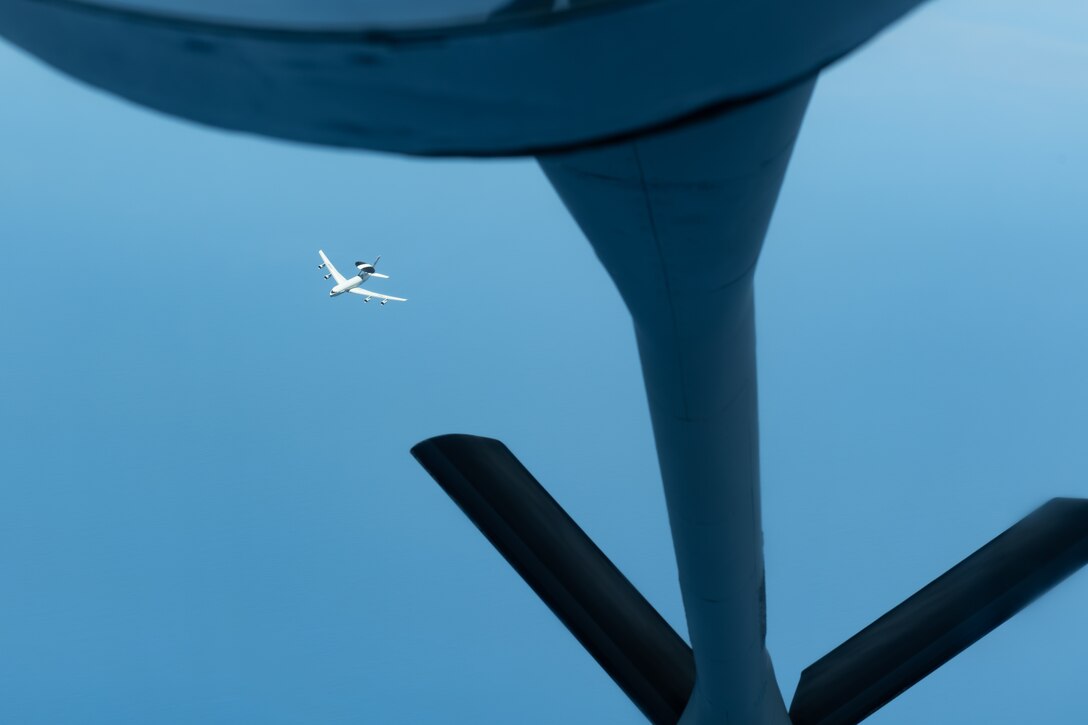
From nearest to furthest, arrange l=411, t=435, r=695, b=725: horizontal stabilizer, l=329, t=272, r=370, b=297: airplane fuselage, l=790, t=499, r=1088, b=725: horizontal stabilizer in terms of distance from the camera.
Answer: l=790, t=499, r=1088, b=725: horizontal stabilizer, l=411, t=435, r=695, b=725: horizontal stabilizer, l=329, t=272, r=370, b=297: airplane fuselage

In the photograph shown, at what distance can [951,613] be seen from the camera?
7.25 meters

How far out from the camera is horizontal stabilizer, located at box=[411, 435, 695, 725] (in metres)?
7.76

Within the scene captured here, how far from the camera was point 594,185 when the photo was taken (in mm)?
3141

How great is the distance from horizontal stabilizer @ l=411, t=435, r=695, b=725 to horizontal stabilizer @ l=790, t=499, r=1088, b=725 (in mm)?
1503

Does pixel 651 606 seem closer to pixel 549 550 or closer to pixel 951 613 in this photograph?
pixel 549 550

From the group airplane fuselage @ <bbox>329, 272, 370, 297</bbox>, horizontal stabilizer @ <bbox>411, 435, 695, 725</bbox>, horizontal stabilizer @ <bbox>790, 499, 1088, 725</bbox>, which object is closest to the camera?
horizontal stabilizer @ <bbox>790, 499, 1088, 725</bbox>

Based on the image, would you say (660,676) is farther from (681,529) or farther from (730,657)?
(681,529)

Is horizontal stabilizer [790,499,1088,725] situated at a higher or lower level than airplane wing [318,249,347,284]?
lower

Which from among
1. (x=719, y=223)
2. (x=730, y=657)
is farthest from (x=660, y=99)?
(x=730, y=657)

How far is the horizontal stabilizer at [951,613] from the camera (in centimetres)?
704

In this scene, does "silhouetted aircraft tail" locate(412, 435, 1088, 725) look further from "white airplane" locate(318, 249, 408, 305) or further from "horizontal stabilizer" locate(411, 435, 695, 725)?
"white airplane" locate(318, 249, 408, 305)

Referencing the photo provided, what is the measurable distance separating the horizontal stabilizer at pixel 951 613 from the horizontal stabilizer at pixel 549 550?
4.93 ft

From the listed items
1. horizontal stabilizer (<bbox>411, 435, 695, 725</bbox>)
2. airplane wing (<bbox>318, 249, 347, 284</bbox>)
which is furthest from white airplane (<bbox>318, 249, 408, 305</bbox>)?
horizontal stabilizer (<bbox>411, 435, 695, 725</bbox>)

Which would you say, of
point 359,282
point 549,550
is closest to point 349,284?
point 359,282
